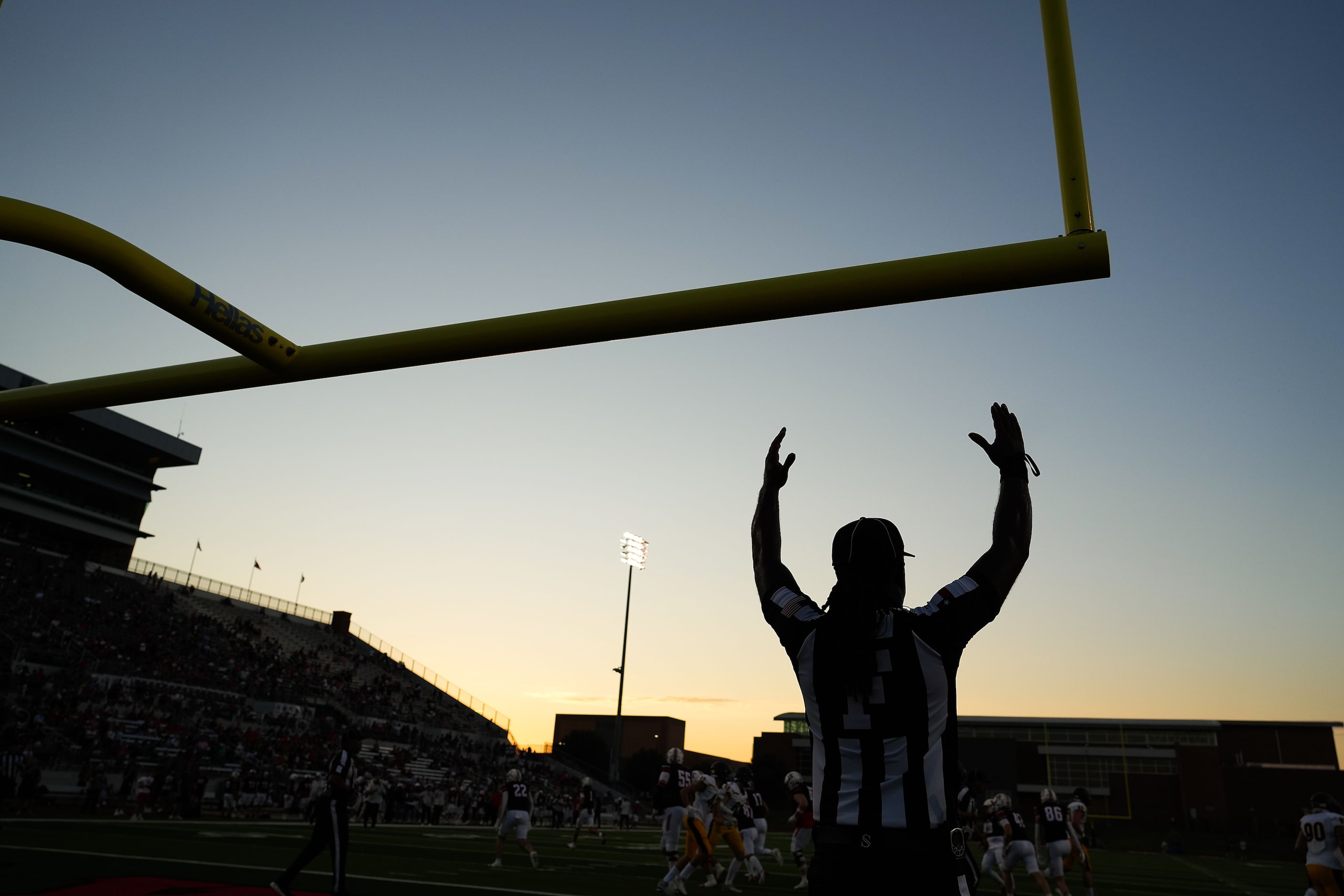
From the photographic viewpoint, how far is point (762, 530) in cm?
289

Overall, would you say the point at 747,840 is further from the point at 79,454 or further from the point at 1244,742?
the point at 1244,742

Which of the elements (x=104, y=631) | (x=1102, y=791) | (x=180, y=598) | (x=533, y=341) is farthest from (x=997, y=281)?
(x=1102, y=791)

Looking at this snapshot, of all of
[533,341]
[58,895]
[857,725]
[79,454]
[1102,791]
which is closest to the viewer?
[857,725]

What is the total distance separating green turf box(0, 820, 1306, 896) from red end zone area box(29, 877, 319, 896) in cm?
32

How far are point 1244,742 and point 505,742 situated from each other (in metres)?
47.7

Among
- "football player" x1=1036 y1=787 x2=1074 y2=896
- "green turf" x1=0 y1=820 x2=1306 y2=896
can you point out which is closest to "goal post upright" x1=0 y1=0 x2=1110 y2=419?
"green turf" x1=0 y1=820 x2=1306 y2=896

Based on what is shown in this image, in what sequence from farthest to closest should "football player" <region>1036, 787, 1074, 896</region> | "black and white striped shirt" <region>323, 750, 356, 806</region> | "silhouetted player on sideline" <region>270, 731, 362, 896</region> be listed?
"football player" <region>1036, 787, 1074, 896</region> → "black and white striped shirt" <region>323, 750, 356, 806</region> → "silhouetted player on sideline" <region>270, 731, 362, 896</region>

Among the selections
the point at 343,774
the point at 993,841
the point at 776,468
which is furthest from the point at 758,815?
the point at 776,468

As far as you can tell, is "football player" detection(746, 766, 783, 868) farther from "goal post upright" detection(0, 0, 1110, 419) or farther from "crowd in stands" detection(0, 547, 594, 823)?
"goal post upright" detection(0, 0, 1110, 419)

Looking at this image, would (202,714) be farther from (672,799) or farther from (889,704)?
(889,704)

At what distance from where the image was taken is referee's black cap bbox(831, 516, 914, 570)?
2.41 m

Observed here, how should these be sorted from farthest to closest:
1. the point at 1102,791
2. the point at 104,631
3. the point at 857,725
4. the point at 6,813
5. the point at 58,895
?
the point at 1102,791, the point at 104,631, the point at 6,813, the point at 58,895, the point at 857,725

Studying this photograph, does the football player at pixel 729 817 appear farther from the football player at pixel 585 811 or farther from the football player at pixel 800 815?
the football player at pixel 585 811

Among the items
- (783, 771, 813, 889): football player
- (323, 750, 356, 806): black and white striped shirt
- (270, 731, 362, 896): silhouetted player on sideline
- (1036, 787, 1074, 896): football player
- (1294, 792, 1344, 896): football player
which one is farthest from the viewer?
(783, 771, 813, 889): football player
